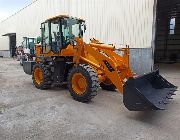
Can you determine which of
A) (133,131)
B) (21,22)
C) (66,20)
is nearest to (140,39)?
(66,20)

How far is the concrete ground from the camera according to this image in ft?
16.0

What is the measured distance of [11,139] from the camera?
4.60 metres

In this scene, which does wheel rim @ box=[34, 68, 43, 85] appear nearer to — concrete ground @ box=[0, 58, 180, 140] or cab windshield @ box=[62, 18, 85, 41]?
concrete ground @ box=[0, 58, 180, 140]

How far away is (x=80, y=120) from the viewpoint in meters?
5.71

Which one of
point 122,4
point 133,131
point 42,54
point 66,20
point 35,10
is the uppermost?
point 35,10

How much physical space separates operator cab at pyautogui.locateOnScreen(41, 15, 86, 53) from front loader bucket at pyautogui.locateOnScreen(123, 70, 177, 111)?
274 centimetres

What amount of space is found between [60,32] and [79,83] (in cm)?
214

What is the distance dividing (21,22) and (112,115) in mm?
28612

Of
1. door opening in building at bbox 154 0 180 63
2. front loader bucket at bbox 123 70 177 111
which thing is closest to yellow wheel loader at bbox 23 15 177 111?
front loader bucket at bbox 123 70 177 111

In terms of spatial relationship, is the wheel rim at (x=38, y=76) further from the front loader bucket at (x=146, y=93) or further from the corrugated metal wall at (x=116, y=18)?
the corrugated metal wall at (x=116, y=18)

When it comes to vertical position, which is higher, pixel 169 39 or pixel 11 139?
pixel 169 39

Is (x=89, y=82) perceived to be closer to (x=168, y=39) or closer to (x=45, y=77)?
(x=45, y=77)

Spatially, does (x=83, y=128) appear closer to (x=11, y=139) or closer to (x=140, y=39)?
(x=11, y=139)

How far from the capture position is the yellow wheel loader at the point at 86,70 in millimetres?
5832
